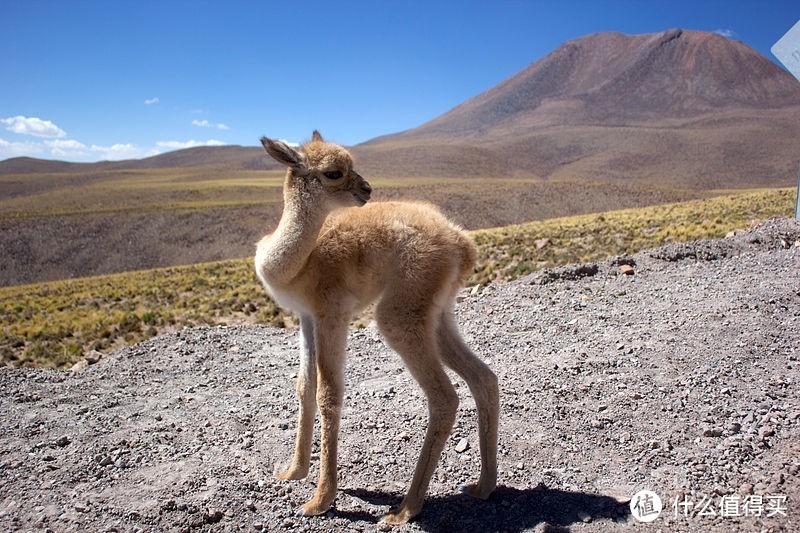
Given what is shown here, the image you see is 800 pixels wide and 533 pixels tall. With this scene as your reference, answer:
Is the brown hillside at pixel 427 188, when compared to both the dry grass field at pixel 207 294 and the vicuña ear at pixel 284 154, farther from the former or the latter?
the vicuña ear at pixel 284 154

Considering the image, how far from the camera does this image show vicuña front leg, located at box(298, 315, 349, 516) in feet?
15.6

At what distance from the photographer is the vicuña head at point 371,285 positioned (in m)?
4.61

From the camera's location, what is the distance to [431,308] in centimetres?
466

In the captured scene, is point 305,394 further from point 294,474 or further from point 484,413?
point 484,413

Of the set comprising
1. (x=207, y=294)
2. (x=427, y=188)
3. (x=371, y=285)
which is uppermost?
(x=427, y=188)

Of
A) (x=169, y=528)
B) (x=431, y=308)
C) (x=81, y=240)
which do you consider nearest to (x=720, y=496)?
(x=431, y=308)

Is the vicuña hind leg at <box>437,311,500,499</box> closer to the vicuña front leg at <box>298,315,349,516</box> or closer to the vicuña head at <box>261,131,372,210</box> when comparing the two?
the vicuña front leg at <box>298,315,349,516</box>

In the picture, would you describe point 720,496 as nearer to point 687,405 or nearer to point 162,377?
point 687,405

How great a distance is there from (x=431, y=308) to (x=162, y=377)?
607cm

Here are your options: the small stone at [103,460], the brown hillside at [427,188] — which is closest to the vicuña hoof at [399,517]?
the small stone at [103,460]

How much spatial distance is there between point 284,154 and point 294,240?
75 cm

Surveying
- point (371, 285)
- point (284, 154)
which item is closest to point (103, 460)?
point (371, 285)

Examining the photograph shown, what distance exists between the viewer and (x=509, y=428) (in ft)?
19.1

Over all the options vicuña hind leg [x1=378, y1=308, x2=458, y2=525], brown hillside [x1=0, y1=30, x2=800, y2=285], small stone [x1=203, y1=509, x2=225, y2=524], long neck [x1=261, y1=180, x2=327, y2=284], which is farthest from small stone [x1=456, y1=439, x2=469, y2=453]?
brown hillside [x1=0, y1=30, x2=800, y2=285]
